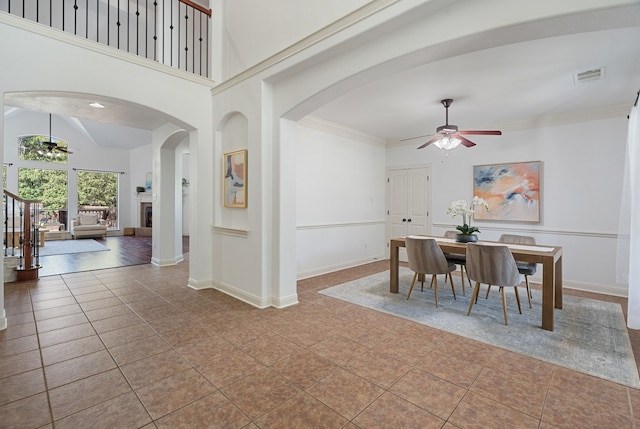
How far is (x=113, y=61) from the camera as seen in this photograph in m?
3.52

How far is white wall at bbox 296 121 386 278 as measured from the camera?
5.21m

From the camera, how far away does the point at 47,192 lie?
33.3 ft

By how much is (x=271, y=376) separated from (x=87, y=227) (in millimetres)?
10762

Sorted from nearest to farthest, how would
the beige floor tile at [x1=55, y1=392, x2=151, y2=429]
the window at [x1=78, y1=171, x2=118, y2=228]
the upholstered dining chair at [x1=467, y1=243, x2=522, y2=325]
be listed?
1. the beige floor tile at [x1=55, y1=392, x2=151, y2=429]
2. the upholstered dining chair at [x1=467, y1=243, x2=522, y2=325]
3. the window at [x1=78, y1=171, x2=118, y2=228]

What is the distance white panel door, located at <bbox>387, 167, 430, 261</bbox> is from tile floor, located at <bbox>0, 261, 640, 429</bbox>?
3.63 metres

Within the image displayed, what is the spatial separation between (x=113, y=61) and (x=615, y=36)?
508 cm

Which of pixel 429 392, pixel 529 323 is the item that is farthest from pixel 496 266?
pixel 429 392

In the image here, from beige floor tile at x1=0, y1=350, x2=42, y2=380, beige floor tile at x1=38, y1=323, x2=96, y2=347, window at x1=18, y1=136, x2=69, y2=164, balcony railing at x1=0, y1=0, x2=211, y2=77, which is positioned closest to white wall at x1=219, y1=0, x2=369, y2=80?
balcony railing at x1=0, y1=0, x2=211, y2=77

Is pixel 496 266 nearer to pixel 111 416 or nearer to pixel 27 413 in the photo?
pixel 111 416

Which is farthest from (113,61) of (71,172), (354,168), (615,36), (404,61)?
(71,172)

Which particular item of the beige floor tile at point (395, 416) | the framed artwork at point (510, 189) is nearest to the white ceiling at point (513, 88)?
the framed artwork at point (510, 189)

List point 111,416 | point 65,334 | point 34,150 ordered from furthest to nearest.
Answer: point 34,150 < point 65,334 < point 111,416

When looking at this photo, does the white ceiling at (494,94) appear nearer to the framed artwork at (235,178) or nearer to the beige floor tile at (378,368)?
the framed artwork at (235,178)

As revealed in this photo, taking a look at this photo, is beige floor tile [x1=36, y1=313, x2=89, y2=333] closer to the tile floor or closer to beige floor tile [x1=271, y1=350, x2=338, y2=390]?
the tile floor
